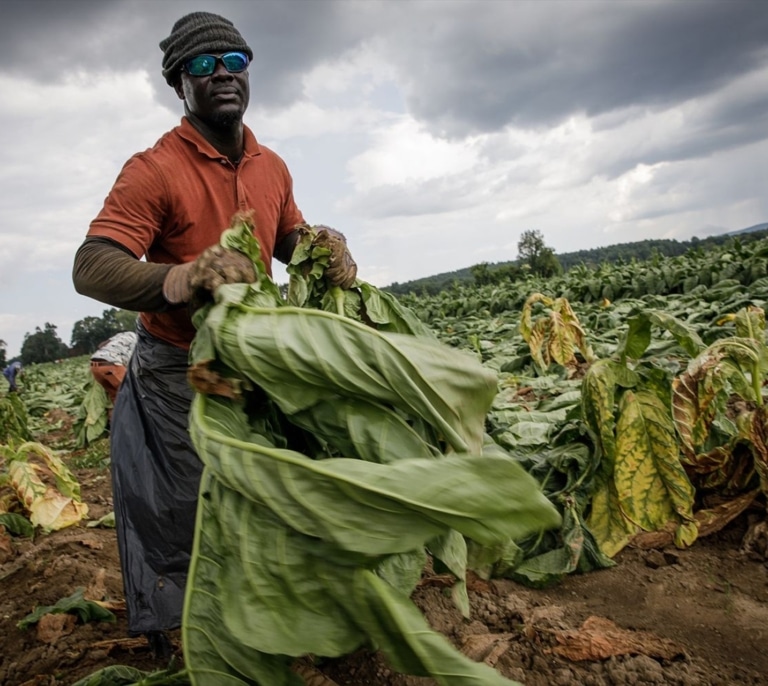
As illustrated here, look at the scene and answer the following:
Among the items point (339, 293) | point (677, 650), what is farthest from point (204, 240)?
point (677, 650)

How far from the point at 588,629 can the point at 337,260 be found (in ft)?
4.59

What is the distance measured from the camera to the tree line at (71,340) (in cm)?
5844

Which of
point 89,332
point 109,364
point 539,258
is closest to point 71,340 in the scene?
point 89,332

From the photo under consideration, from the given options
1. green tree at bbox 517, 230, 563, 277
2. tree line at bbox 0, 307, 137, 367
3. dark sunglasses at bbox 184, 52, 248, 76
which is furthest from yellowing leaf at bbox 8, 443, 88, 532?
tree line at bbox 0, 307, 137, 367

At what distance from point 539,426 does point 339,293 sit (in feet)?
5.85

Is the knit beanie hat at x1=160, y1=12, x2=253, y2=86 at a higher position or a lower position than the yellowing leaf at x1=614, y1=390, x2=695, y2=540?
higher

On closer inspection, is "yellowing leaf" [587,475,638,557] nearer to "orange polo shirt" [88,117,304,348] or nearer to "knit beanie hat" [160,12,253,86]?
"orange polo shirt" [88,117,304,348]

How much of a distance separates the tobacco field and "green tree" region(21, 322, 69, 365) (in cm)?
6200

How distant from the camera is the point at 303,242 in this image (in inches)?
79.4

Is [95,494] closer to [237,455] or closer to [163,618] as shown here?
[163,618]

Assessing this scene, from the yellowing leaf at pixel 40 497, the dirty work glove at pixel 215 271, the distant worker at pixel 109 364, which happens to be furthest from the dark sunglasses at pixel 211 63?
the distant worker at pixel 109 364

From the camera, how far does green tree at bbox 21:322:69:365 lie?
58.2m

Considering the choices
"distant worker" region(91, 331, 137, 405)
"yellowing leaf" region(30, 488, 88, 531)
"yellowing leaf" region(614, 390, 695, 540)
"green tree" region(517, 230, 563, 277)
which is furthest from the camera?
"green tree" region(517, 230, 563, 277)

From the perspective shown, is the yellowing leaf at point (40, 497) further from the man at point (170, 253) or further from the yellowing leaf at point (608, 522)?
the yellowing leaf at point (608, 522)
